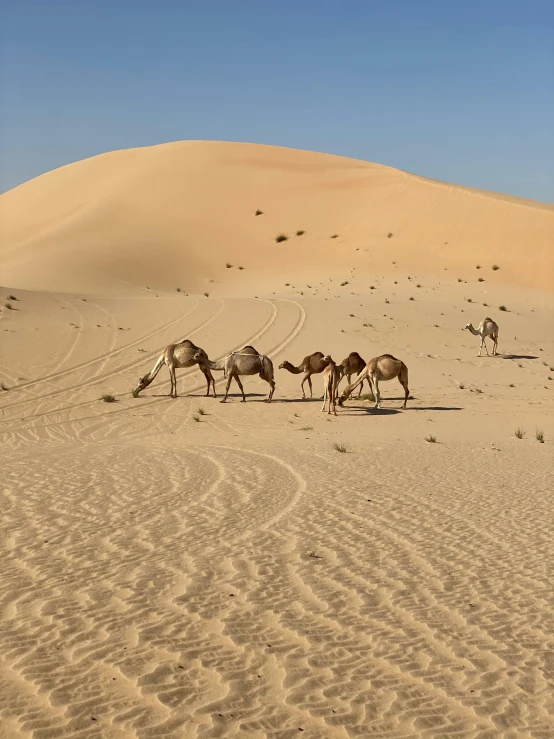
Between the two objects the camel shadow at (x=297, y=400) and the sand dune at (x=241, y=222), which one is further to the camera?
the sand dune at (x=241, y=222)

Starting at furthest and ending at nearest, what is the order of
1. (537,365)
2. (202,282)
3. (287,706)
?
(202,282) → (537,365) → (287,706)

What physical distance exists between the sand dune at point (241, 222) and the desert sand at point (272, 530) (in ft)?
38.8

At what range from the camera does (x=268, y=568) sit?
7.26 m

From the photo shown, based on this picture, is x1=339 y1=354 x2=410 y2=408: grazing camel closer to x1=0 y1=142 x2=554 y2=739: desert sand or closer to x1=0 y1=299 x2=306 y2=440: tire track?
x1=0 y1=142 x2=554 y2=739: desert sand

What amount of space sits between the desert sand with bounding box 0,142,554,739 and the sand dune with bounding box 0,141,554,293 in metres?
11.8

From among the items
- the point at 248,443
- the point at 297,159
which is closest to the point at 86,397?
the point at 248,443

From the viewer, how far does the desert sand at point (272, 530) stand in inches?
191

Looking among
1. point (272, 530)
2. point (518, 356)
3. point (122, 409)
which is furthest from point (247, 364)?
point (518, 356)

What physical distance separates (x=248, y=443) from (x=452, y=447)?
3409 mm

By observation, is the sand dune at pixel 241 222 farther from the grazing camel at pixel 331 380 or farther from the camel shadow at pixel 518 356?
the grazing camel at pixel 331 380

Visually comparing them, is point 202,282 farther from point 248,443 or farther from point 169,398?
point 248,443

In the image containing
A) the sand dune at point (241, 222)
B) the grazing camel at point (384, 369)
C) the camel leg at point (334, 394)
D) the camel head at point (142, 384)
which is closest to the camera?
the grazing camel at point (384, 369)

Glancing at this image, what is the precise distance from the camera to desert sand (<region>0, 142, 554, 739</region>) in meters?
4.85

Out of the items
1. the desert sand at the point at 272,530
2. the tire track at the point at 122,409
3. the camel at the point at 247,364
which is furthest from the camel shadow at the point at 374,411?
the tire track at the point at 122,409
